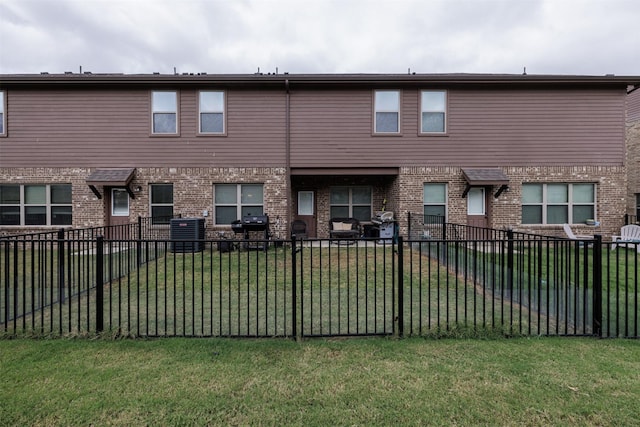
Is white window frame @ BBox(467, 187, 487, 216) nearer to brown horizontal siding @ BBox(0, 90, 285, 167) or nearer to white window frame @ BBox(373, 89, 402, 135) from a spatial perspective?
white window frame @ BBox(373, 89, 402, 135)

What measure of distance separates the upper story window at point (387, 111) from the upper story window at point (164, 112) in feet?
23.4

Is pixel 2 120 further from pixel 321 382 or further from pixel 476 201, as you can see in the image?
pixel 476 201

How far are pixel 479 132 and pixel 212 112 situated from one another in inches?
377

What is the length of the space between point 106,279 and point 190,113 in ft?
22.1

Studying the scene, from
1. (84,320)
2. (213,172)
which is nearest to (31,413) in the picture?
(84,320)

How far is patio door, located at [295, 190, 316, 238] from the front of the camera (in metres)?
12.6

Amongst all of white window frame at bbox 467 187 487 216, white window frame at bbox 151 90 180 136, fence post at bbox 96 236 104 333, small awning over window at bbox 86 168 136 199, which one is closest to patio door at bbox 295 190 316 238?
white window frame at bbox 151 90 180 136

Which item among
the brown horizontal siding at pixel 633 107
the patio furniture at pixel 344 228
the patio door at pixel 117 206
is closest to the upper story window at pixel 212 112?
the patio door at pixel 117 206

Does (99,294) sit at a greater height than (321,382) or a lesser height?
greater

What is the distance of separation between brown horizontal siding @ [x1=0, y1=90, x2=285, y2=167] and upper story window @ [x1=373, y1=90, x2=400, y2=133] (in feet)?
11.2

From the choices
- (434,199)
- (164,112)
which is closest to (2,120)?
(164,112)

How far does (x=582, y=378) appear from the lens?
2938mm

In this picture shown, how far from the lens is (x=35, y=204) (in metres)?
11.3

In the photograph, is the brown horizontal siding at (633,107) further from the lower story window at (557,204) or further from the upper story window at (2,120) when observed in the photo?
the upper story window at (2,120)
